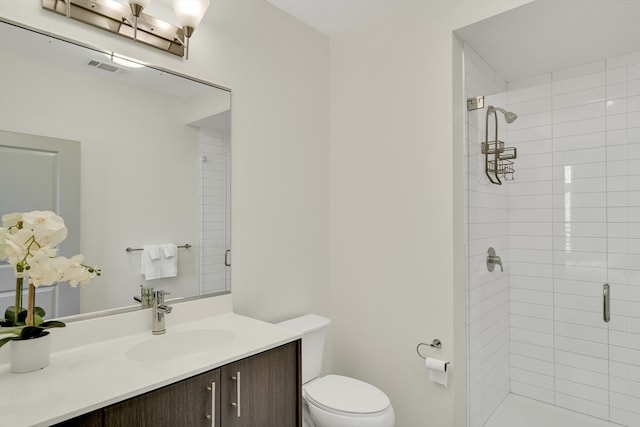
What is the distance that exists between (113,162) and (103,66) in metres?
0.39

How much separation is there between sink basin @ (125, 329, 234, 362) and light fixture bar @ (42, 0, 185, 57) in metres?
1.25

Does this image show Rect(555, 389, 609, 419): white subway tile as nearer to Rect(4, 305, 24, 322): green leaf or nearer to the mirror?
the mirror

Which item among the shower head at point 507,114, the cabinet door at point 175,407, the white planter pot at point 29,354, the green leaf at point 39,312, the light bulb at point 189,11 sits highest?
the light bulb at point 189,11

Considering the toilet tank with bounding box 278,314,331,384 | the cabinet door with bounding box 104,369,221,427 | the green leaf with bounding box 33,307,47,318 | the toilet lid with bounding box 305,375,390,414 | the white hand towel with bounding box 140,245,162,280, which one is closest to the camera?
the cabinet door with bounding box 104,369,221,427

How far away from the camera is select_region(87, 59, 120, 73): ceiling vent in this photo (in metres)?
1.46

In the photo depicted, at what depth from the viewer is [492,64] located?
7.97 ft

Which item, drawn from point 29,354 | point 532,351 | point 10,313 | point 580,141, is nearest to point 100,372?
point 29,354

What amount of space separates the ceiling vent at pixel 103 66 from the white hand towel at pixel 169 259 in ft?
2.54

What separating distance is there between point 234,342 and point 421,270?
3.61 ft

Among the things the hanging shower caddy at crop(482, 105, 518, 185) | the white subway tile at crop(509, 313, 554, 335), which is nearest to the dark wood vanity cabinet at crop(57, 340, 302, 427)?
the hanging shower caddy at crop(482, 105, 518, 185)

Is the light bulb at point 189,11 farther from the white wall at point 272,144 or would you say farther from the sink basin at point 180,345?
the sink basin at point 180,345

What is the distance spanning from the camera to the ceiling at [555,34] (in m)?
1.78

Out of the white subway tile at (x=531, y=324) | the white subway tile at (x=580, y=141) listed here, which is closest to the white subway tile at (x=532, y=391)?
the white subway tile at (x=531, y=324)

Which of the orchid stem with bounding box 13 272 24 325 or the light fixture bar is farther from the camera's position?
the light fixture bar
